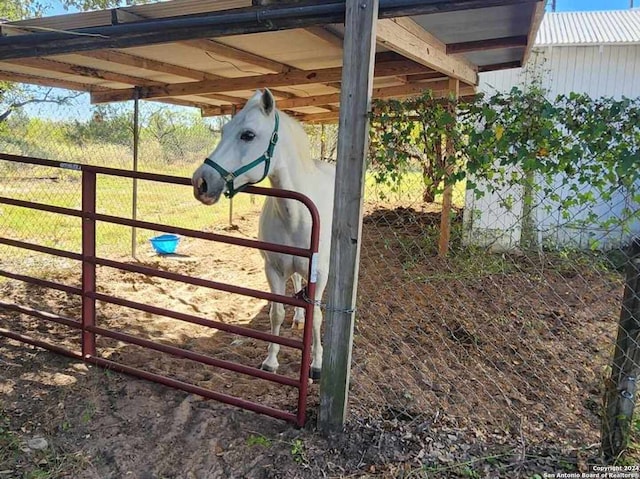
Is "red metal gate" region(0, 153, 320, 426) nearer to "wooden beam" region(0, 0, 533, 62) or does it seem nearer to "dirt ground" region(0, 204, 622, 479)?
"dirt ground" region(0, 204, 622, 479)

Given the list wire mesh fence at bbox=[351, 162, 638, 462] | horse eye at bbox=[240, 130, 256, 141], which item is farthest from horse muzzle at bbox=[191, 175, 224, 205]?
wire mesh fence at bbox=[351, 162, 638, 462]

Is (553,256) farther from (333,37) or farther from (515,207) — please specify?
(333,37)

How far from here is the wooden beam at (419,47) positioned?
2.71 metres

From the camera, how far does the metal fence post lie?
2.87 meters

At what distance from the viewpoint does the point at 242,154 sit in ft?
7.98

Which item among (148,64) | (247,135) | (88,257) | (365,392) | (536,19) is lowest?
(365,392)

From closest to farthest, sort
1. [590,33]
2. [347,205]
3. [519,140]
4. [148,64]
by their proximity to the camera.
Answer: [519,140], [347,205], [148,64], [590,33]

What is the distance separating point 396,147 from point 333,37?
1.37 metres

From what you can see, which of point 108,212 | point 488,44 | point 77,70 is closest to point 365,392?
point 488,44

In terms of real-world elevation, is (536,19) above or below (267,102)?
above

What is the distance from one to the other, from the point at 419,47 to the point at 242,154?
5.27 feet

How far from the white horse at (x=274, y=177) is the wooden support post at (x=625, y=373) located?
139 centimetres

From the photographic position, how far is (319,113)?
26.7ft

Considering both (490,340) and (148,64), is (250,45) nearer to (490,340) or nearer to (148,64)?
(148,64)
